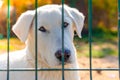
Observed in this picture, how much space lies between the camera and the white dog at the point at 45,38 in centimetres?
540

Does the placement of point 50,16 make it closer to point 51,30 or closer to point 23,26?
point 51,30

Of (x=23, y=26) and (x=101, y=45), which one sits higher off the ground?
(x=23, y=26)

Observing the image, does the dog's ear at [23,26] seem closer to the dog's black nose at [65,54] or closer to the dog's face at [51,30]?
the dog's face at [51,30]

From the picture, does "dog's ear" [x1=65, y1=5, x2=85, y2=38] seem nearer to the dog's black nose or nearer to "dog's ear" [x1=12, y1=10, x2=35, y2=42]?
"dog's ear" [x1=12, y1=10, x2=35, y2=42]

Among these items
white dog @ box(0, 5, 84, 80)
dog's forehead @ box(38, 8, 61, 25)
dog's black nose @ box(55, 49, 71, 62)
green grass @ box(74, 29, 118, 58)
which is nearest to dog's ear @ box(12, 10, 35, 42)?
white dog @ box(0, 5, 84, 80)

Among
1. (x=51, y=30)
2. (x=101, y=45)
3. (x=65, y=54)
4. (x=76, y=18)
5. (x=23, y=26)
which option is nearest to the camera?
(x=65, y=54)

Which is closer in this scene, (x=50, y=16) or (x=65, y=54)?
(x=65, y=54)

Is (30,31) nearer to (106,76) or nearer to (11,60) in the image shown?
(11,60)

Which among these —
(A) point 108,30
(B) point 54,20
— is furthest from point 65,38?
(A) point 108,30

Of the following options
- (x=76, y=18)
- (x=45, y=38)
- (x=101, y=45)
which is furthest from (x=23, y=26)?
(x=101, y=45)

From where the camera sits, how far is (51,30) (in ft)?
17.9

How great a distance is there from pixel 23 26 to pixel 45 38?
29cm

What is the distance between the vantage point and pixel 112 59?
11.2 m

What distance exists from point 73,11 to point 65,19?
310mm
